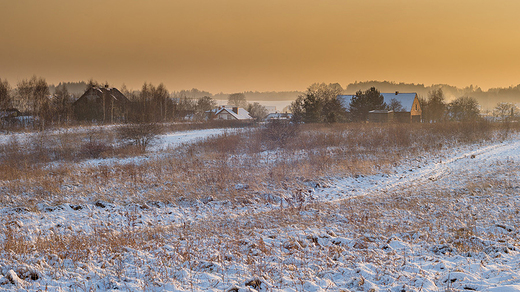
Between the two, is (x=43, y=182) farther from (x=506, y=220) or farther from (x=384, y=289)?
(x=506, y=220)

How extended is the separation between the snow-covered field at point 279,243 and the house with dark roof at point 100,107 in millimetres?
40051

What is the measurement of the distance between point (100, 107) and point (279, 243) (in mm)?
48910

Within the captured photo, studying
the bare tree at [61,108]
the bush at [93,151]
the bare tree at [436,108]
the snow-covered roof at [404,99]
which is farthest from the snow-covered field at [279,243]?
the bare tree at [436,108]

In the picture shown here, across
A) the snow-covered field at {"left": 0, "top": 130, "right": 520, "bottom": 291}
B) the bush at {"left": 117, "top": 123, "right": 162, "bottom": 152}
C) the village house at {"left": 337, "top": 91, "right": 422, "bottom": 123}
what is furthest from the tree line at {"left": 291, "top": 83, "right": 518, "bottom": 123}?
the snow-covered field at {"left": 0, "top": 130, "right": 520, "bottom": 291}

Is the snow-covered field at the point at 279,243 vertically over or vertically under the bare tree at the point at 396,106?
under

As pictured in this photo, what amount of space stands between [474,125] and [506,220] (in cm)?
2674

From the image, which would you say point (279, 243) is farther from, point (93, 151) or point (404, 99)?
point (404, 99)

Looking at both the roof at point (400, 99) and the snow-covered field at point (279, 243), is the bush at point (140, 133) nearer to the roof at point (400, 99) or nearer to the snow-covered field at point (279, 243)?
the snow-covered field at point (279, 243)

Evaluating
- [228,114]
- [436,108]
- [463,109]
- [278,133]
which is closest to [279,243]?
[278,133]

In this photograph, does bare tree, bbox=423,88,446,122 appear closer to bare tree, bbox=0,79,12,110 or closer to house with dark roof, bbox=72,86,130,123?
house with dark roof, bbox=72,86,130,123

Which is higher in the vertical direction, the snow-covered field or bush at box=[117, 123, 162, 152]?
bush at box=[117, 123, 162, 152]

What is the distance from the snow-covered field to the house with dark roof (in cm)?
4005

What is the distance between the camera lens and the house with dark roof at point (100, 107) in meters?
46.4

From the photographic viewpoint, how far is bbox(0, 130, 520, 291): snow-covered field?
479 centimetres
